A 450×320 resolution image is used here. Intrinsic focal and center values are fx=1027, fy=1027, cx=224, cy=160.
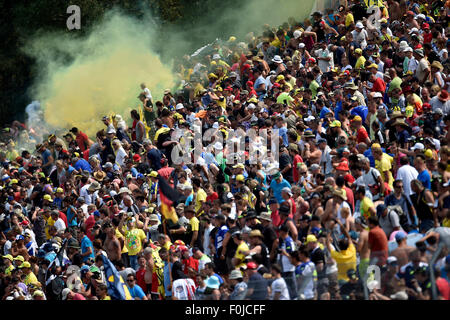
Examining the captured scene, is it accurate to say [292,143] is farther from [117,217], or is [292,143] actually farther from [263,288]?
[263,288]

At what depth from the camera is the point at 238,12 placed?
34562 mm

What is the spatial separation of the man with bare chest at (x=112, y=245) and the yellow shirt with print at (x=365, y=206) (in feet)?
14.0

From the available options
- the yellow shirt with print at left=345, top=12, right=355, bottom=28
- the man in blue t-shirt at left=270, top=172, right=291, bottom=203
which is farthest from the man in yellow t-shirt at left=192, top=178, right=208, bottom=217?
the yellow shirt with print at left=345, top=12, right=355, bottom=28

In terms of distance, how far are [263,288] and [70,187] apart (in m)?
8.89

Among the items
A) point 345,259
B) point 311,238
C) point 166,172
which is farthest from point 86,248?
point 345,259

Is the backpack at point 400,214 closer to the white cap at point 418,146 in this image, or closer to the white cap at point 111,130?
the white cap at point 418,146

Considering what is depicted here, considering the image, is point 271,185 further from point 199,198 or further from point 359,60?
point 359,60

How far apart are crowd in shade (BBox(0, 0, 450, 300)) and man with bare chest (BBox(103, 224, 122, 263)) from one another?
0.04m

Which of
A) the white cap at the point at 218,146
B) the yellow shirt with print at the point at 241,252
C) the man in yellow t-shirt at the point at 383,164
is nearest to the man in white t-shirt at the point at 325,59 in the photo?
the white cap at the point at 218,146

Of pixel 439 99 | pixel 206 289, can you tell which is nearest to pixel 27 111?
pixel 439 99

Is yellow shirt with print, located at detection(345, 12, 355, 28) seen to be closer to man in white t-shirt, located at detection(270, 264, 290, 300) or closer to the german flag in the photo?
the german flag

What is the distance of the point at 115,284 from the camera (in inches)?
572

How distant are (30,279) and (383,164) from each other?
6144 mm

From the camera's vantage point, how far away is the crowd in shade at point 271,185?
12844mm
